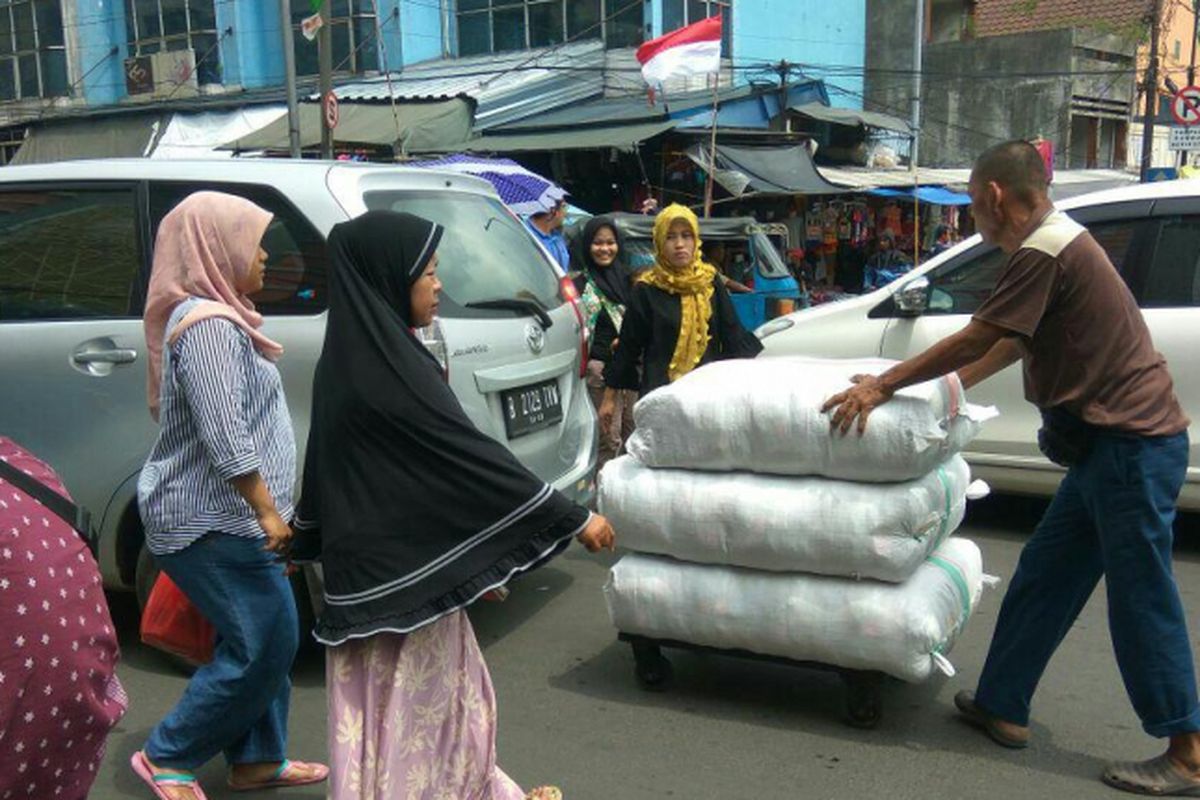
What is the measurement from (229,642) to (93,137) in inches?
876

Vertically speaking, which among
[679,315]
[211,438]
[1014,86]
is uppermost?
[1014,86]

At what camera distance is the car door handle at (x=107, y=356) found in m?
4.05

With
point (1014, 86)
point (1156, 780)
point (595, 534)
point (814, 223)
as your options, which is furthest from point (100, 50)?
point (1156, 780)

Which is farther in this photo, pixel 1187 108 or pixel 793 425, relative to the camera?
pixel 1187 108

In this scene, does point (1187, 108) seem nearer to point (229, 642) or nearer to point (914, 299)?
point (914, 299)

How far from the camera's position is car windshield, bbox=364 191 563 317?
4.16 m

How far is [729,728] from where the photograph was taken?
3.72 meters

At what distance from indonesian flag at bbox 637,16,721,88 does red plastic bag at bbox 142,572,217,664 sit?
10824mm

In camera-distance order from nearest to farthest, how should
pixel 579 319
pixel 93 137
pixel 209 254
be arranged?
pixel 209 254 < pixel 579 319 < pixel 93 137

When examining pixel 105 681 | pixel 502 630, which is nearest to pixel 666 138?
pixel 502 630

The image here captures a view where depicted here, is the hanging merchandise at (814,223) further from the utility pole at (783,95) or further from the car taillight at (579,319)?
the car taillight at (579,319)

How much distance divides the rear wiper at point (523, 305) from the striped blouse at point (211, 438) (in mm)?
1265

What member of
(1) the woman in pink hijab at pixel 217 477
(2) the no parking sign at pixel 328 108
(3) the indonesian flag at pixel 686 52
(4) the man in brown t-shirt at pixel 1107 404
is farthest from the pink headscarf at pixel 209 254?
(2) the no parking sign at pixel 328 108

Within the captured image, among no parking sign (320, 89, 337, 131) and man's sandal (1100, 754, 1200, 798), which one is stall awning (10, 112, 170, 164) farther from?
man's sandal (1100, 754, 1200, 798)
